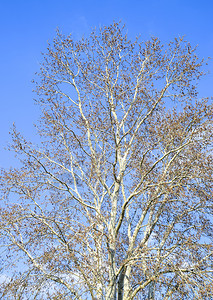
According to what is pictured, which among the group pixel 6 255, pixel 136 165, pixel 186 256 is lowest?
pixel 6 255

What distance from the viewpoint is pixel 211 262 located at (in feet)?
34.5

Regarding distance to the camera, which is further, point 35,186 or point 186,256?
point 35,186

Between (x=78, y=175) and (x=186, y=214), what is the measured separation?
3.95 metres

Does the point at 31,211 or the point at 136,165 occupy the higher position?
the point at 136,165

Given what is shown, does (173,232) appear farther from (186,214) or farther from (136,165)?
(136,165)

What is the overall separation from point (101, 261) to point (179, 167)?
13.2 ft

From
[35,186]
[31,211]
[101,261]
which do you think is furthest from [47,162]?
[101,261]

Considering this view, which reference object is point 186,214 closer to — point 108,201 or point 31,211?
point 108,201

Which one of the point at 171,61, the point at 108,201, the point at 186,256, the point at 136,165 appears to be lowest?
the point at 186,256

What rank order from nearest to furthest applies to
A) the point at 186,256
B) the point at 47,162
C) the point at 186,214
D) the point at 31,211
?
the point at 186,256 < the point at 31,211 < the point at 186,214 < the point at 47,162

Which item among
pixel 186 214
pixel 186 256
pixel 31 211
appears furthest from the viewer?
pixel 186 214

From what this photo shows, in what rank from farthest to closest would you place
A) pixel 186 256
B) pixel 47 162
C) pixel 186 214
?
pixel 47 162 < pixel 186 214 < pixel 186 256

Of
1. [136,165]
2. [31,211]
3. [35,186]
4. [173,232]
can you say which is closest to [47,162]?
[35,186]

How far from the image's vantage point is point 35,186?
38.9 ft
